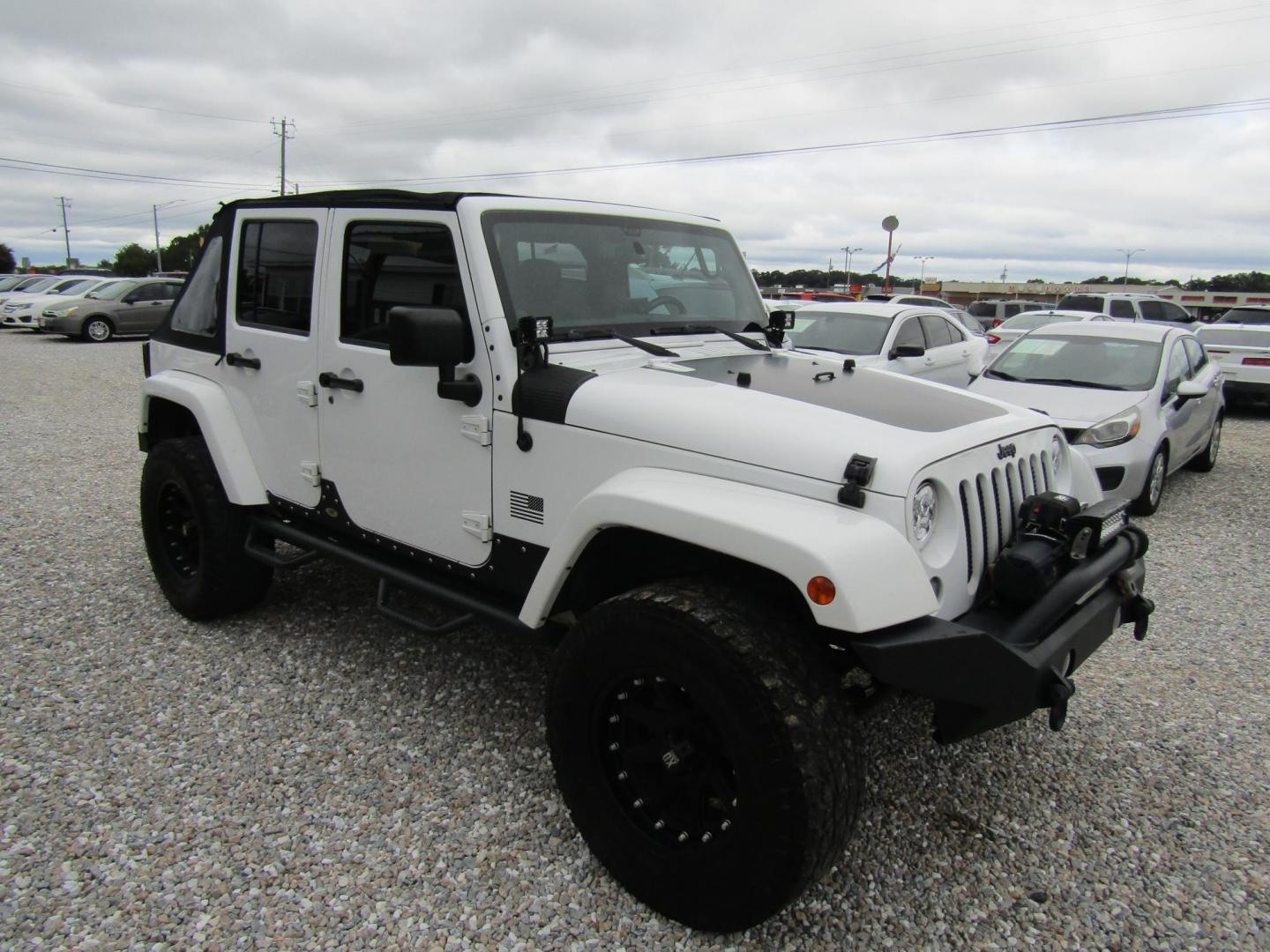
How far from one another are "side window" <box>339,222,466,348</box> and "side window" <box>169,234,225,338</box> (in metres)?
1.13

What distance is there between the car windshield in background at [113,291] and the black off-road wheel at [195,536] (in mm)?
19181

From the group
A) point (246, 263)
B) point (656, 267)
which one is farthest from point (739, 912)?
point (246, 263)

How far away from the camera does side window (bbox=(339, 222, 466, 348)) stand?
303 centimetres

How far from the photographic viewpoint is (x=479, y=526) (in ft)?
9.85

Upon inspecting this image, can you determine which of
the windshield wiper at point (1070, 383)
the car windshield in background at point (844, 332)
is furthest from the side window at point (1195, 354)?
the car windshield in background at point (844, 332)

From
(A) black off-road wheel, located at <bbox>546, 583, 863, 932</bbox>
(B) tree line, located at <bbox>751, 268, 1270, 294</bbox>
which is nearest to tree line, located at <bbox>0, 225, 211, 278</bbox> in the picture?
(B) tree line, located at <bbox>751, 268, 1270, 294</bbox>

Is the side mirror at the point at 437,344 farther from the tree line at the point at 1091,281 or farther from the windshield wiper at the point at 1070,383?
the tree line at the point at 1091,281

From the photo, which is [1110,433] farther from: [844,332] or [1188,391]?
[844,332]

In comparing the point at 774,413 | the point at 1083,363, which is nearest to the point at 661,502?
the point at 774,413

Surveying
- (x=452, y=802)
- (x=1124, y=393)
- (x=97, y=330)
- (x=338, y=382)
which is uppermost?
(x=338, y=382)

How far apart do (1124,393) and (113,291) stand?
21793mm

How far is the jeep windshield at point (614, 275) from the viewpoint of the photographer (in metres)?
3.01

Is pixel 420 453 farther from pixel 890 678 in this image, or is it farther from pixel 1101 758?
pixel 1101 758

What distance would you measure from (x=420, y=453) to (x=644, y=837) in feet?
5.01
